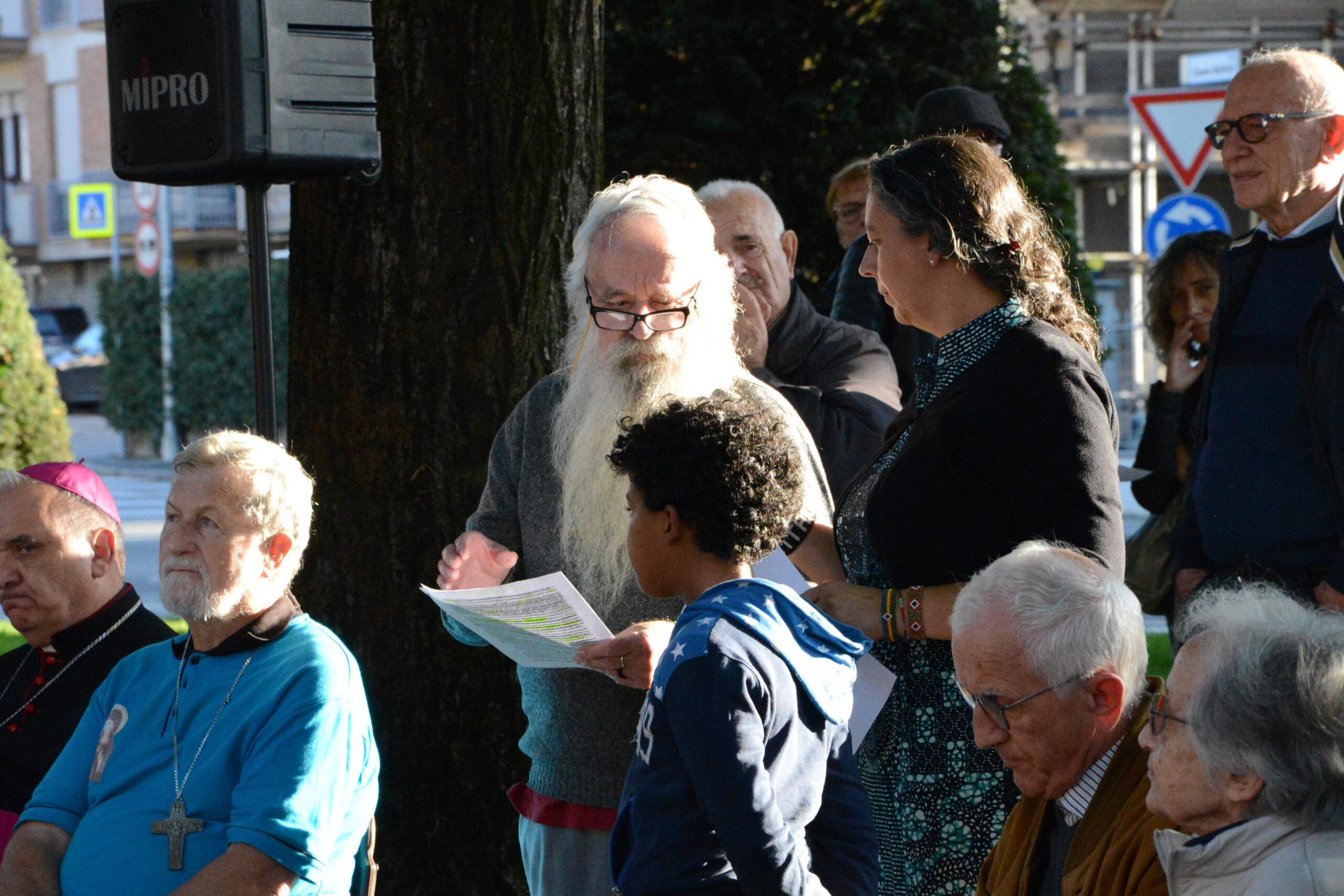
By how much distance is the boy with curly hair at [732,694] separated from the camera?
2.19 metres

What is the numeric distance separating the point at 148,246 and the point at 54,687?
16.7 m

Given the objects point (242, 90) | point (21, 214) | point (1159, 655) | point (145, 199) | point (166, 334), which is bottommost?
point (1159, 655)

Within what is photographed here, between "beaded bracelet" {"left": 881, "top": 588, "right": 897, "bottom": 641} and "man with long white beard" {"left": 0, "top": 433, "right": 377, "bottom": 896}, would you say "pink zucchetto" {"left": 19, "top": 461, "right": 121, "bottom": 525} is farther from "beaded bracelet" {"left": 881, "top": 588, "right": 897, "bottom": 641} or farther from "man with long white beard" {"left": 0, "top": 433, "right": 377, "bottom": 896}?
"beaded bracelet" {"left": 881, "top": 588, "right": 897, "bottom": 641}

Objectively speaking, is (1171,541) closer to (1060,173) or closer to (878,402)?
(878,402)

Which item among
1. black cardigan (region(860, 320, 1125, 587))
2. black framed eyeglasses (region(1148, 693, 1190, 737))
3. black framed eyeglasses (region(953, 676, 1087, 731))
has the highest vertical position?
black cardigan (region(860, 320, 1125, 587))

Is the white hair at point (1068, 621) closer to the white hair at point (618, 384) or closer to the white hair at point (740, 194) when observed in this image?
the white hair at point (618, 384)

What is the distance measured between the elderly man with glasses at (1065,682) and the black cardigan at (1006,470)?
16 centimetres

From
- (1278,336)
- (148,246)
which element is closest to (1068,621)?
(1278,336)

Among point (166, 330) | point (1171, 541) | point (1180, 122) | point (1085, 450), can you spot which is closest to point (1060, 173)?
point (1180, 122)

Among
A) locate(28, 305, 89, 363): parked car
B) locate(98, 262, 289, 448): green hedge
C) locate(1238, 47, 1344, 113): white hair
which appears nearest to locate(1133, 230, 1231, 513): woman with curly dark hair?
locate(1238, 47, 1344, 113): white hair

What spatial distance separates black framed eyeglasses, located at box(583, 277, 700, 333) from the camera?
301cm

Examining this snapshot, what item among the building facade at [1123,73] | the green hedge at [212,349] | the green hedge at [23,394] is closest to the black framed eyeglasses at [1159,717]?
the green hedge at [23,394]

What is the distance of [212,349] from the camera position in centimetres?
2142

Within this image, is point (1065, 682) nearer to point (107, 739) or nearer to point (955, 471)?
point (955, 471)
